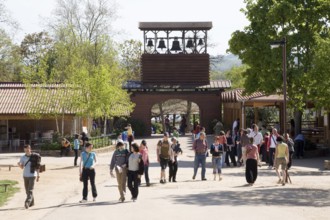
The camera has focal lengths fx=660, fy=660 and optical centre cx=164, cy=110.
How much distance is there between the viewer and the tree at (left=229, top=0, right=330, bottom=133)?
103ft

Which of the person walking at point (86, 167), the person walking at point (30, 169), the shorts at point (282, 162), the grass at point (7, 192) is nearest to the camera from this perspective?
the person walking at point (30, 169)

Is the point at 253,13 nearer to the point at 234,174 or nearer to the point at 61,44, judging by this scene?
the point at 234,174

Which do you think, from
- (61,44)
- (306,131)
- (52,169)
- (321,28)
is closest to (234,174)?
(52,169)

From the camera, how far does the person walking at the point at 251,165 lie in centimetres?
2017

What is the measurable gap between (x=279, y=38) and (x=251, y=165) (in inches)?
522

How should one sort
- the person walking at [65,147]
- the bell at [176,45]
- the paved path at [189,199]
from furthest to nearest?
the bell at [176,45]
the person walking at [65,147]
the paved path at [189,199]

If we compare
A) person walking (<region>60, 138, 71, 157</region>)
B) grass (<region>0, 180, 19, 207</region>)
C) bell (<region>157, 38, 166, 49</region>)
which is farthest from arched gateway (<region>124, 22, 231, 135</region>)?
grass (<region>0, 180, 19, 207</region>)

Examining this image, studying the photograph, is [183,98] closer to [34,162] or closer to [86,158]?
[86,158]

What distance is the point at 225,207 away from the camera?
1498 centimetres

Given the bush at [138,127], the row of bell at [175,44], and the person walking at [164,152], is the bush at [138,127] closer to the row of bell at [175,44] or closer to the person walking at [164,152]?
the row of bell at [175,44]

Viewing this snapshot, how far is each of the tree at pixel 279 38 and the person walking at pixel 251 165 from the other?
11476mm

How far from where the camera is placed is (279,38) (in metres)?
32.2

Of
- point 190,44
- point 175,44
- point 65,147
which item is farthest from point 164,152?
point 190,44

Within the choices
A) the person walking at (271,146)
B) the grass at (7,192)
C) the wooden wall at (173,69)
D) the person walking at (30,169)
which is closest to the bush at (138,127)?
the wooden wall at (173,69)
